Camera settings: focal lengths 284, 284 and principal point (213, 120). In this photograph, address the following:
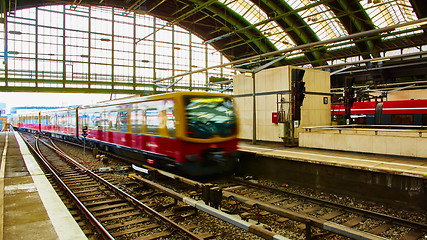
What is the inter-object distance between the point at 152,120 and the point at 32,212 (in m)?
4.49

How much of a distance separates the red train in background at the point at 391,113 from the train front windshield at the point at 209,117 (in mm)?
11268

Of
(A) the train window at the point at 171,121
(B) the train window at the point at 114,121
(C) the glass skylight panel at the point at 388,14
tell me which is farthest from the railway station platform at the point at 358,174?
(C) the glass skylight panel at the point at 388,14

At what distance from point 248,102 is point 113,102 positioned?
7.11m

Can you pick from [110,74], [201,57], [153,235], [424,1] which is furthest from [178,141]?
[201,57]

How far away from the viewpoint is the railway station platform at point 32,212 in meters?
4.69

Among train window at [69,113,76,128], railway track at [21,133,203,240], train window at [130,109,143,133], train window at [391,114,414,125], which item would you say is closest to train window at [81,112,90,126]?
train window at [69,113,76,128]

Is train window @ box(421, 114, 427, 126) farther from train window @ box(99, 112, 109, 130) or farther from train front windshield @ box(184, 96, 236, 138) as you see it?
train window @ box(99, 112, 109, 130)

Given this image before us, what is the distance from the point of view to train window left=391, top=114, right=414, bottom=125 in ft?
61.1

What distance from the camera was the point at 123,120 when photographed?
38.1 feet

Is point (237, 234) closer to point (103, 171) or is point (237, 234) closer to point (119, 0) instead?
point (103, 171)

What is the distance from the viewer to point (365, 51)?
28.7m

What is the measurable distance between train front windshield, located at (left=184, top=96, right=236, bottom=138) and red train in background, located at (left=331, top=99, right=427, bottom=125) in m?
11.3

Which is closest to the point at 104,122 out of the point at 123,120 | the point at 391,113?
the point at 123,120

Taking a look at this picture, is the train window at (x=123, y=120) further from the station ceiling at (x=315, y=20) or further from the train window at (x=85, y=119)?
the station ceiling at (x=315, y=20)
